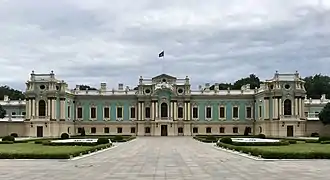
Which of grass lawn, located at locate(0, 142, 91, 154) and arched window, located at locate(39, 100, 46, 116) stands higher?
arched window, located at locate(39, 100, 46, 116)

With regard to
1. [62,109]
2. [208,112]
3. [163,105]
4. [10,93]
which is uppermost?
[10,93]

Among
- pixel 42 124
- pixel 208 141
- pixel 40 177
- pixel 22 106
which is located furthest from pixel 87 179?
pixel 22 106

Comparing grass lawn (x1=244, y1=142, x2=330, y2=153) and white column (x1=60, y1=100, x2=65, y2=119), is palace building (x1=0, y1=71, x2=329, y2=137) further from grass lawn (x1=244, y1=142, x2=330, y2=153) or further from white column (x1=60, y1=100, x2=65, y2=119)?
grass lawn (x1=244, y1=142, x2=330, y2=153)

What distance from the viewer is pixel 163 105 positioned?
8962 cm

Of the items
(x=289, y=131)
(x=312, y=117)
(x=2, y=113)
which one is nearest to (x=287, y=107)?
(x=289, y=131)

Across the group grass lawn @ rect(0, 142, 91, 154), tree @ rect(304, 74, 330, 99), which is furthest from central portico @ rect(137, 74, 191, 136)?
grass lawn @ rect(0, 142, 91, 154)

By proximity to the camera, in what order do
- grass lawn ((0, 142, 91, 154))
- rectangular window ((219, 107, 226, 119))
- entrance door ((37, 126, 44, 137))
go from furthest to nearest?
rectangular window ((219, 107, 226, 119)) < entrance door ((37, 126, 44, 137)) < grass lawn ((0, 142, 91, 154))

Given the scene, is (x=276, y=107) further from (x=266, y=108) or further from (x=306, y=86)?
(x=306, y=86)

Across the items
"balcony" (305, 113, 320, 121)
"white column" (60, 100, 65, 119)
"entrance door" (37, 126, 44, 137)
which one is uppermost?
"white column" (60, 100, 65, 119)

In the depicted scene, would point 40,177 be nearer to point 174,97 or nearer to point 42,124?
point 42,124

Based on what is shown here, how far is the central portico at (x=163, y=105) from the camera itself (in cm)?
8881

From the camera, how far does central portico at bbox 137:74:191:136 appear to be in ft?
291

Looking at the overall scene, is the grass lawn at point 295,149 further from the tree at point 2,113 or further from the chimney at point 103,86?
the chimney at point 103,86

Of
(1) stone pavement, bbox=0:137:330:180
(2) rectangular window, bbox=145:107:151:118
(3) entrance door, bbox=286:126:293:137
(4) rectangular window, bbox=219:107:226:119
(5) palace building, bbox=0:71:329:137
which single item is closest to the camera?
(1) stone pavement, bbox=0:137:330:180
